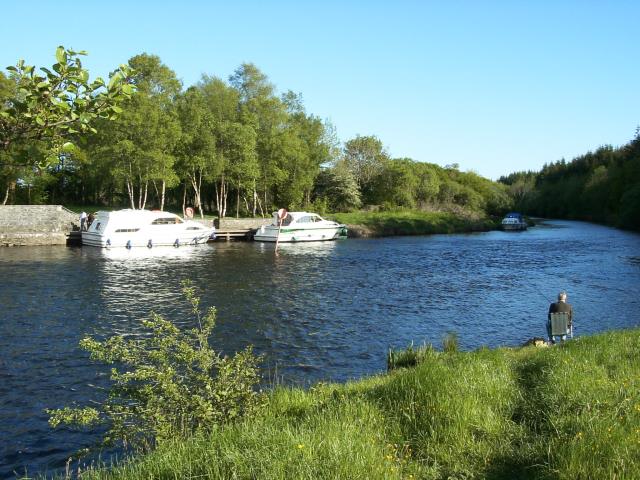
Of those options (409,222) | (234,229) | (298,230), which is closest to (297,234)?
(298,230)

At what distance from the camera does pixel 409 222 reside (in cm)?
6700

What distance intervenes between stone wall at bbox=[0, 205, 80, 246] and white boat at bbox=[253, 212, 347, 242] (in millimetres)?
17333

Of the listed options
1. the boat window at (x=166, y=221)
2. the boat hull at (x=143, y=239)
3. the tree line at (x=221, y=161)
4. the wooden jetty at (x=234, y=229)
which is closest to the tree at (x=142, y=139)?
the tree line at (x=221, y=161)

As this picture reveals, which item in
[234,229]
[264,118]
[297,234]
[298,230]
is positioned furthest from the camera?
[264,118]

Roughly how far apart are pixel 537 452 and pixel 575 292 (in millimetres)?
21746

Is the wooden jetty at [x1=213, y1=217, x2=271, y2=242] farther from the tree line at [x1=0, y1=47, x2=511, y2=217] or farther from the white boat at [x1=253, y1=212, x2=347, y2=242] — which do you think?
the tree line at [x1=0, y1=47, x2=511, y2=217]

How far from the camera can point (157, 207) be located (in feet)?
229

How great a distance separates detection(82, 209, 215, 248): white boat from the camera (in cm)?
4288

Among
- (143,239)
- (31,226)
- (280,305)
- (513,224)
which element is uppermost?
(513,224)

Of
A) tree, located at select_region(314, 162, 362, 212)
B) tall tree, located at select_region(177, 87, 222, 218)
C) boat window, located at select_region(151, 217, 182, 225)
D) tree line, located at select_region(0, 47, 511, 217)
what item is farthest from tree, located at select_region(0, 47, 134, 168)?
tree, located at select_region(314, 162, 362, 212)

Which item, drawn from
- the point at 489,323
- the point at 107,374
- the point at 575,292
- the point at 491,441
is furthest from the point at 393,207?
the point at 491,441

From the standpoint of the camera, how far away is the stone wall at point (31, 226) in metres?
43.4

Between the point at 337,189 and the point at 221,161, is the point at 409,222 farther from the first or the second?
the point at 221,161

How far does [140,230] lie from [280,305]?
2624 cm
